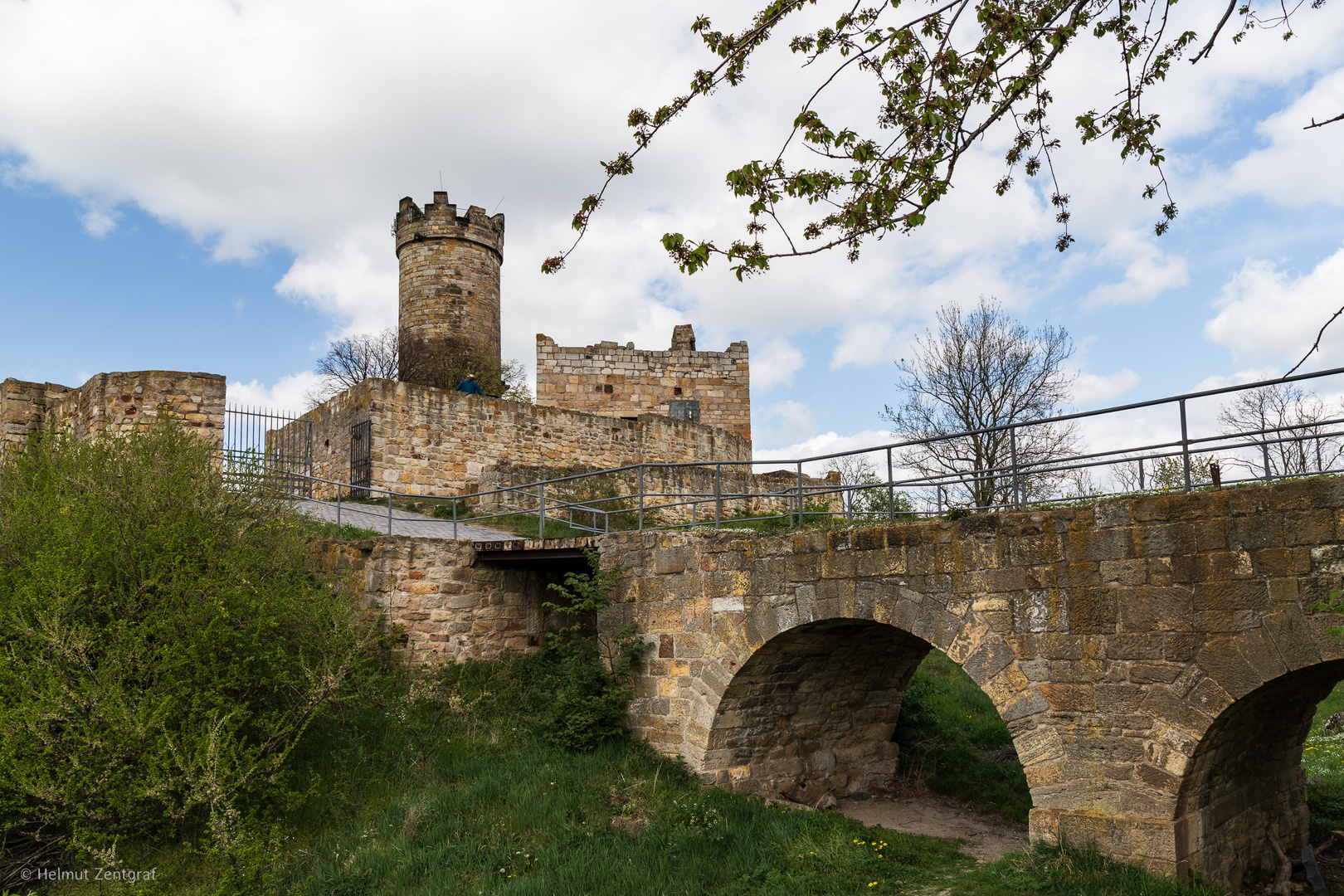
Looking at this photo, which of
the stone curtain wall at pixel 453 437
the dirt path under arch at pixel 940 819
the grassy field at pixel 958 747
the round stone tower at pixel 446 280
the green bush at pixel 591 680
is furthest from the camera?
the round stone tower at pixel 446 280

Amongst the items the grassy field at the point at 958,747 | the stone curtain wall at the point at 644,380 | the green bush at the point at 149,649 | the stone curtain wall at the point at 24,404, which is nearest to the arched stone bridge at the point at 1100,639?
the grassy field at the point at 958,747

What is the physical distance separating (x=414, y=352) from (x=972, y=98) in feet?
59.6

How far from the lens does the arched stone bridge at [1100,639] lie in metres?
6.70

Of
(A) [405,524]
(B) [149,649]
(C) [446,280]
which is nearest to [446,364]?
(C) [446,280]

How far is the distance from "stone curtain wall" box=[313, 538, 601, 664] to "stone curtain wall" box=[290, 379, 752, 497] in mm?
5136

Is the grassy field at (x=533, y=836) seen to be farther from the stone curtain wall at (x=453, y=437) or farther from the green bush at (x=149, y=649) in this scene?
the stone curtain wall at (x=453, y=437)

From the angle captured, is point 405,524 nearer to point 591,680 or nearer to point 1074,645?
point 591,680

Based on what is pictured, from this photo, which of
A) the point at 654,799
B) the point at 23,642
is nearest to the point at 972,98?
the point at 654,799

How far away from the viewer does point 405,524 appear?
1432 cm

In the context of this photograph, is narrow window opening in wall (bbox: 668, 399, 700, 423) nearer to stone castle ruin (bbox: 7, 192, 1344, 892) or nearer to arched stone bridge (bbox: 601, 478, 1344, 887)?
stone castle ruin (bbox: 7, 192, 1344, 892)

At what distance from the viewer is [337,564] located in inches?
470

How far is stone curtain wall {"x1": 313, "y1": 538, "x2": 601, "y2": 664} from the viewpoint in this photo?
11875mm

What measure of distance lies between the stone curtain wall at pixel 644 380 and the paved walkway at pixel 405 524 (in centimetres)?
856

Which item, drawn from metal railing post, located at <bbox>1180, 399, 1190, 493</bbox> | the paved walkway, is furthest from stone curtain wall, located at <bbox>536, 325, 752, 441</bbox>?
metal railing post, located at <bbox>1180, 399, 1190, 493</bbox>
